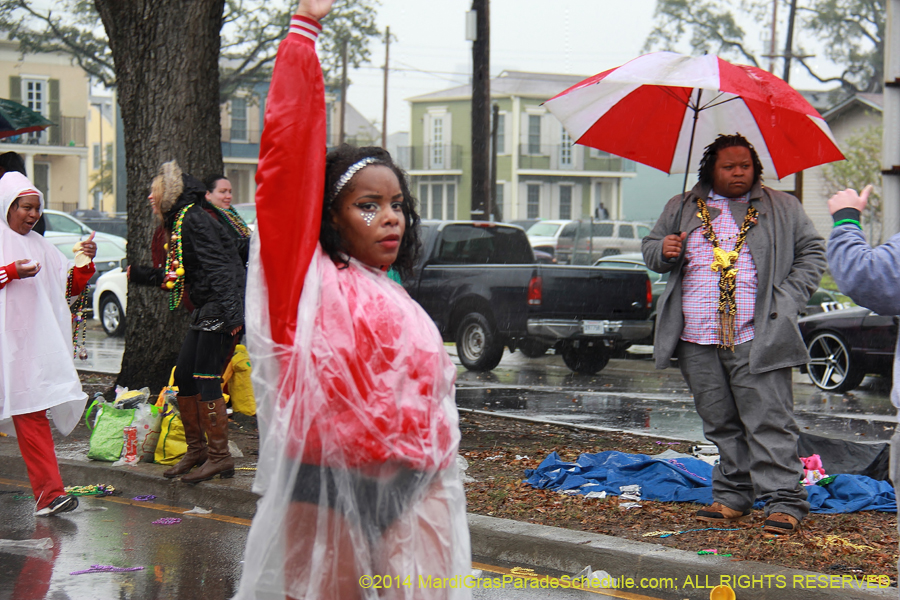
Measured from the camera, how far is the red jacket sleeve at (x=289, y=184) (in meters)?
2.22

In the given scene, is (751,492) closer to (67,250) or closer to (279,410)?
(279,410)

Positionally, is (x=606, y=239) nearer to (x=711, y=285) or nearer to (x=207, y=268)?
(x=207, y=268)

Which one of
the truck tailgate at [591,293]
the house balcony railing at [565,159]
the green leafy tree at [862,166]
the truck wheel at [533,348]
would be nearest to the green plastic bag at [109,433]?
the truck tailgate at [591,293]

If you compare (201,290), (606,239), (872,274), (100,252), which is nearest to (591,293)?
(201,290)

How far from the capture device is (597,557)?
463cm

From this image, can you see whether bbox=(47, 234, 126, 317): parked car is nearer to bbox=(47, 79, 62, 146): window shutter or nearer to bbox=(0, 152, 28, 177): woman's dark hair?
bbox=(0, 152, 28, 177): woman's dark hair

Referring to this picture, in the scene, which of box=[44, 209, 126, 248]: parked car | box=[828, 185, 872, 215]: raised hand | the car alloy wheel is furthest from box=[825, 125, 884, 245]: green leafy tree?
box=[828, 185, 872, 215]: raised hand

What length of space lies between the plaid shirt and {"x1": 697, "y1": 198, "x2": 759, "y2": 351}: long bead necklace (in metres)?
0.02

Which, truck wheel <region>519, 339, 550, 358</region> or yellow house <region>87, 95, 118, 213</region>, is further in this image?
yellow house <region>87, 95, 118, 213</region>

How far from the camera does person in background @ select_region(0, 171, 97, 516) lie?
17.8ft

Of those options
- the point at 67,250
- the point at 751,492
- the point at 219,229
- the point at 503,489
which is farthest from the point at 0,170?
the point at 67,250

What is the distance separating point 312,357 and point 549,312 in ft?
35.1

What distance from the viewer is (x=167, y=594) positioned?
431 centimetres

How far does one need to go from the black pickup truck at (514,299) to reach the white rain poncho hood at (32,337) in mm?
6769
